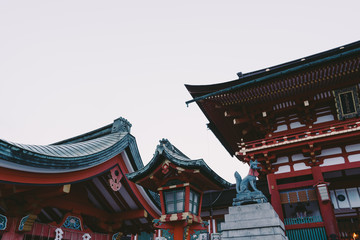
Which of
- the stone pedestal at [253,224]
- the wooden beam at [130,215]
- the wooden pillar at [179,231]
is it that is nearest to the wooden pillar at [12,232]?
the wooden beam at [130,215]

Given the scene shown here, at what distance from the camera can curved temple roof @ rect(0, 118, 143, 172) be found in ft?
20.2

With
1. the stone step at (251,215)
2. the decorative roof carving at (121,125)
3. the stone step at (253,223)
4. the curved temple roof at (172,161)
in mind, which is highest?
the decorative roof carving at (121,125)

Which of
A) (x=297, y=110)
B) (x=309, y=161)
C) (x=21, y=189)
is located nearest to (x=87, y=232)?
(x=21, y=189)

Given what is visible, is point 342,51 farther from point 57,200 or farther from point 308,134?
point 57,200

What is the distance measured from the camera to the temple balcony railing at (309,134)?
11.5m

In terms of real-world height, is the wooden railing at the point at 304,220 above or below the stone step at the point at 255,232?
above

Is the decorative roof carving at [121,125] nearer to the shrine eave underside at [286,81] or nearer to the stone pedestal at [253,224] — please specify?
the shrine eave underside at [286,81]

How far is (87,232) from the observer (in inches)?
395

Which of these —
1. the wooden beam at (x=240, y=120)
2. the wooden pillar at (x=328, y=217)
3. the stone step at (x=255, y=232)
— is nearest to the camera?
the stone step at (x=255, y=232)

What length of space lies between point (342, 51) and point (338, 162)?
201 inches

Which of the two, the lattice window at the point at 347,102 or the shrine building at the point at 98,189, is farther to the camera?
the lattice window at the point at 347,102

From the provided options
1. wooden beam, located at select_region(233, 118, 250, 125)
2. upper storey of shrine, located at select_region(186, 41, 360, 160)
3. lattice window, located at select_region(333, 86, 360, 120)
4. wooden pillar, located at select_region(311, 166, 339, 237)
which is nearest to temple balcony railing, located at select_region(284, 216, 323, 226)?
wooden pillar, located at select_region(311, 166, 339, 237)

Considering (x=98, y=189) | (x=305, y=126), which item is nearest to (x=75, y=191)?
(x=98, y=189)

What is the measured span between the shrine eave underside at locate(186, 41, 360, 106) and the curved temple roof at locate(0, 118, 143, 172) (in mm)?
4308
